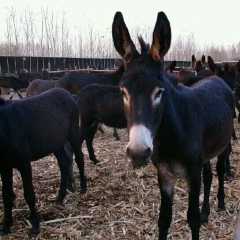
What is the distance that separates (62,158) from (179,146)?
9.10 ft

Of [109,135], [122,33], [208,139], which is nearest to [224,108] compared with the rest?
[208,139]

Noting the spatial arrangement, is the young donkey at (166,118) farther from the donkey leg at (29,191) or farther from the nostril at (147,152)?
the donkey leg at (29,191)

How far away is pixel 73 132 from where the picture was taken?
18.8 ft

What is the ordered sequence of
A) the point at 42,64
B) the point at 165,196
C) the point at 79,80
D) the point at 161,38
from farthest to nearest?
1. the point at 42,64
2. the point at 79,80
3. the point at 165,196
4. the point at 161,38

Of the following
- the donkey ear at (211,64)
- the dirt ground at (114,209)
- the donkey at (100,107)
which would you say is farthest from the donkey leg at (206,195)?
the donkey ear at (211,64)

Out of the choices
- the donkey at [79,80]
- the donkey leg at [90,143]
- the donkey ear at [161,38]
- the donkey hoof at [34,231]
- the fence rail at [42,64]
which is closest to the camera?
the donkey ear at [161,38]

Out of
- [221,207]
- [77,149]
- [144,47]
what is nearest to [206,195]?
[221,207]

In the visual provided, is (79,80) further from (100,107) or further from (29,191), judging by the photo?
(29,191)

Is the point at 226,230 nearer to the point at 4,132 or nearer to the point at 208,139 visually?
the point at 208,139

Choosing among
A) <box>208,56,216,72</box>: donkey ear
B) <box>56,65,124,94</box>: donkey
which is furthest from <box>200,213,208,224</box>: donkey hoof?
<box>56,65,124,94</box>: donkey

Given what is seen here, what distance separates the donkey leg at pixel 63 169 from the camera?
5.42 meters

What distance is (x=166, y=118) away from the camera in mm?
3236

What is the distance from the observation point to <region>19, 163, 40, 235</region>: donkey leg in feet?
14.1

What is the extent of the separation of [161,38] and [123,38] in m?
0.32
